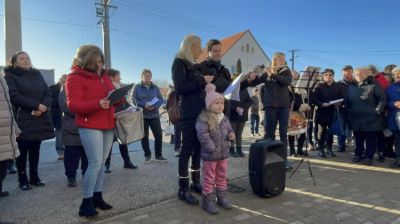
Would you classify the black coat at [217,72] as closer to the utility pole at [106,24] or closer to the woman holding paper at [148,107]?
the woman holding paper at [148,107]

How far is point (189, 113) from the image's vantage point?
3939mm

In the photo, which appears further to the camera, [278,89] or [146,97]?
[146,97]

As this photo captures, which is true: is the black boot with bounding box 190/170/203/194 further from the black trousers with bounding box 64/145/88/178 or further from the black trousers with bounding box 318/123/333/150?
the black trousers with bounding box 318/123/333/150

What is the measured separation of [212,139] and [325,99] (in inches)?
168

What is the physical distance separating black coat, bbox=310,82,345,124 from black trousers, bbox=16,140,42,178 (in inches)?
219

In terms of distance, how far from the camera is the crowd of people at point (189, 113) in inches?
136

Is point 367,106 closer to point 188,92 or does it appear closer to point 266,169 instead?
point 266,169

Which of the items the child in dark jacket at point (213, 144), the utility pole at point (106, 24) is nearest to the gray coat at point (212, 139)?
the child in dark jacket at point (213, 144)

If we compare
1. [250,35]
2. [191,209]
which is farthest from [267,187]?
[250,35]

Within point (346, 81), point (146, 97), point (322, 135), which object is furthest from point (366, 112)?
point (146, 97)

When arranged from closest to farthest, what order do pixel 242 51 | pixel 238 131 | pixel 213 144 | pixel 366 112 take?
pixel 213 144 < pixel 366 112 < pixel 238 131 < pixel 242 51

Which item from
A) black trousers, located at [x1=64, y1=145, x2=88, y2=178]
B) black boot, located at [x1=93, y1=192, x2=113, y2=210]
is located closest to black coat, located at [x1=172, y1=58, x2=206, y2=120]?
black boot, located at [x1=93, y1=192, x2=113, y2=210]

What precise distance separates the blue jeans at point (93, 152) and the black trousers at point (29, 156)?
5.71 feet

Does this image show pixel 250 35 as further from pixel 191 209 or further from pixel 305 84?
pixel 191 209
